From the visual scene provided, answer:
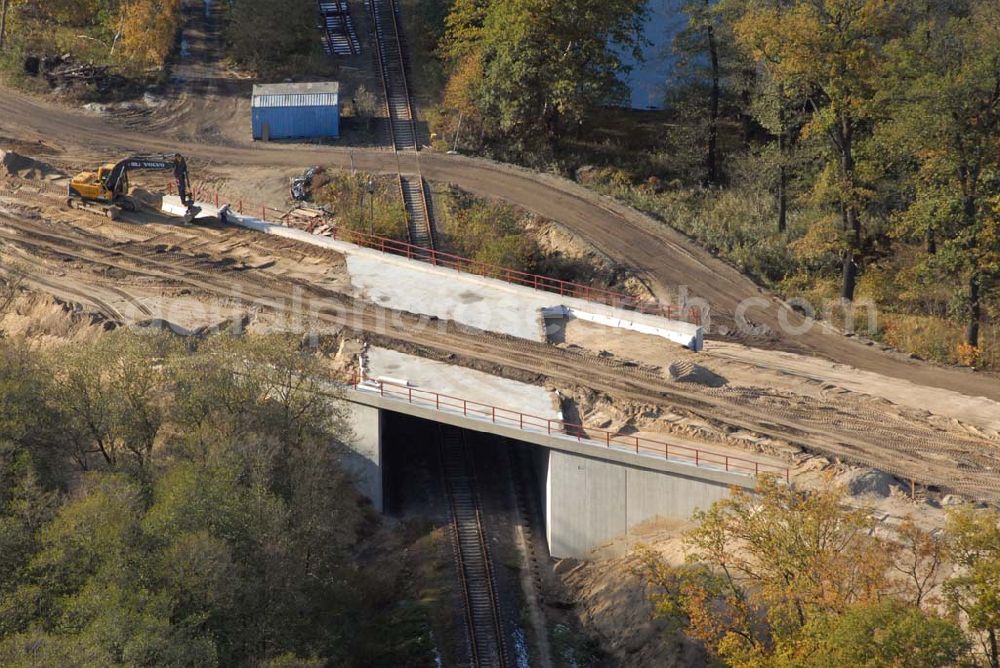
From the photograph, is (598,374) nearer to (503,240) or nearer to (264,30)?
(503,240)

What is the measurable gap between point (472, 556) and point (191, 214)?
22.8 m

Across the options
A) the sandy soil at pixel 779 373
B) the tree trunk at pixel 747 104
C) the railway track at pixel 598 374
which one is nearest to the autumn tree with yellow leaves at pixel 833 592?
the railway track at pixel 598 374

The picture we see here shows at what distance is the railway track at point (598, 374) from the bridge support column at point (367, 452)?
12.5 feet

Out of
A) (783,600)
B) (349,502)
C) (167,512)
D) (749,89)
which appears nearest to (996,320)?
(749,89)

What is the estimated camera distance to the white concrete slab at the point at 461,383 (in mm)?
43375

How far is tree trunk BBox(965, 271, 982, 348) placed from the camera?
4800 centimetres

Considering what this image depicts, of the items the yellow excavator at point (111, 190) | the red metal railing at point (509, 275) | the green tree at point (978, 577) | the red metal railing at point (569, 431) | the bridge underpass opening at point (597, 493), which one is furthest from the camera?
the yellow excavator at point (111, 190)

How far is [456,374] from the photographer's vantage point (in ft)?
148

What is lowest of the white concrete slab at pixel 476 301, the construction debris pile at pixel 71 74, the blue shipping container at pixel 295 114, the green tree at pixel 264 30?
the white concrete slab at pixel 476 301

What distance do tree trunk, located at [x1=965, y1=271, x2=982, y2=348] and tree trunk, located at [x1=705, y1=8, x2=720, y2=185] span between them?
Answer: 61.2 ft

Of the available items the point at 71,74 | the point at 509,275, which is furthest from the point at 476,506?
the point at 71,74

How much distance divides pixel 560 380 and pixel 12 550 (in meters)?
20.7

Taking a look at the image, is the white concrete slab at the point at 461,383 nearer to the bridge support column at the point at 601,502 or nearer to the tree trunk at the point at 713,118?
the bridge support column at the point at 601,502

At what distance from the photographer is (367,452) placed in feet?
143
